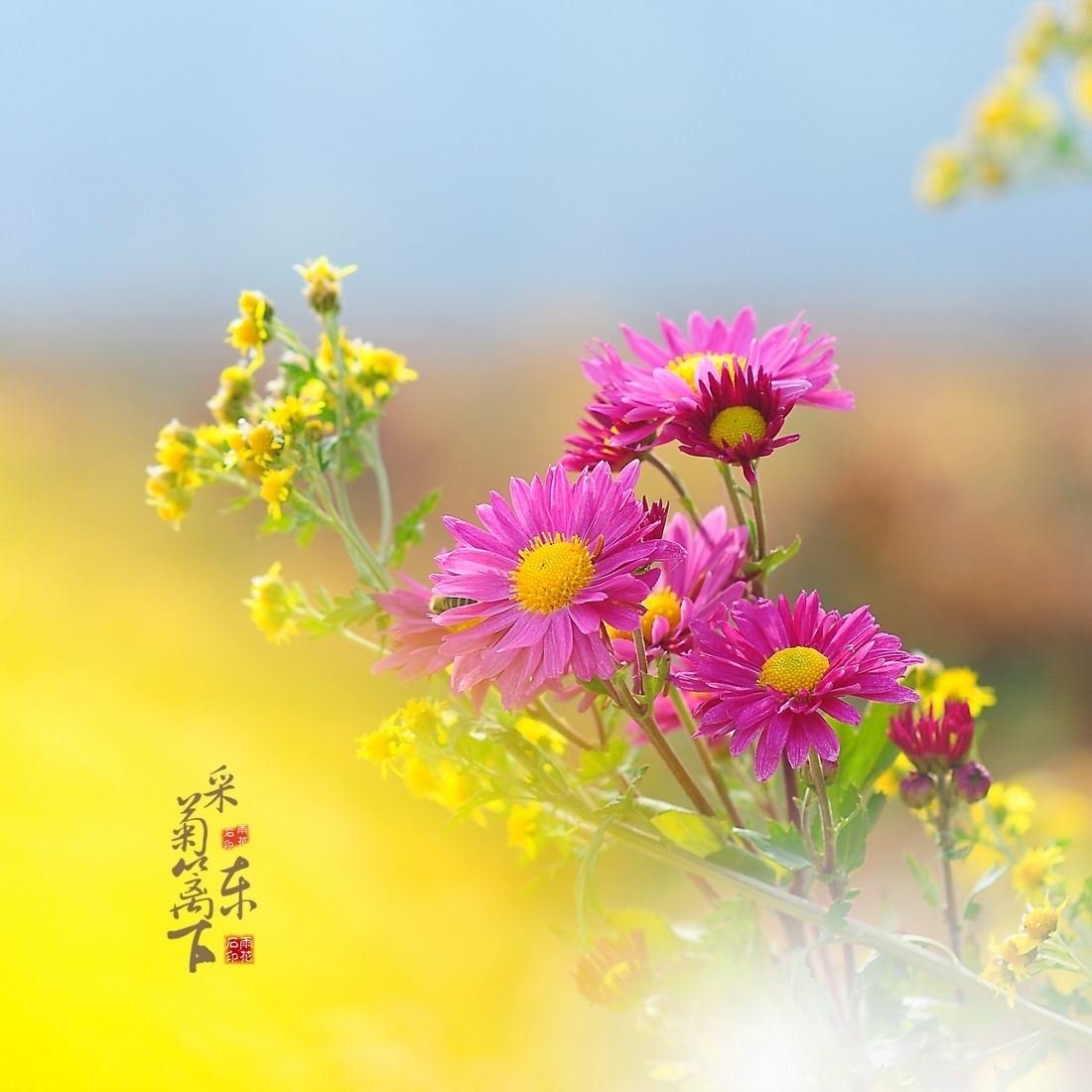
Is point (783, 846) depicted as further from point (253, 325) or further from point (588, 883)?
point (253, 325)

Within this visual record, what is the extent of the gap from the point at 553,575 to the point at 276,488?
16 centimetres

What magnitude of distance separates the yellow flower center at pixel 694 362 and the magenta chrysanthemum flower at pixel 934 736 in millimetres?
175

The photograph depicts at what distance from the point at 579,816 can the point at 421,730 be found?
8cm

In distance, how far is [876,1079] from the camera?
507mm

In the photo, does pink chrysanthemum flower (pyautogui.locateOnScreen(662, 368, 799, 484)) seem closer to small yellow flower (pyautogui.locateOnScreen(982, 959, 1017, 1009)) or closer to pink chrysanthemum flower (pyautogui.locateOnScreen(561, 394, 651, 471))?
pink chrysanthemum flower (pyautogui.locateOnScreen(561, 394, 651, 471))

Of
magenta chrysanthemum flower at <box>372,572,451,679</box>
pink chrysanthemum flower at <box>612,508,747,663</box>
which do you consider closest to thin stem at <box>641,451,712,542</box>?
pink chrysanthemum flower at <box>612,508,747,663</box>

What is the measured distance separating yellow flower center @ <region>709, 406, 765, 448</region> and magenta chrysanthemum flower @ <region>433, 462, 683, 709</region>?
4 cm

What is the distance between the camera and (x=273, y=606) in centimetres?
54

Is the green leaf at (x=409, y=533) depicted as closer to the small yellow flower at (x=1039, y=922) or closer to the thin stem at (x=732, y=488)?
the thin stem at (x=732, y=488)

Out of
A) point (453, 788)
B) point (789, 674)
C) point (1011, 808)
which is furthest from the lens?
point (1011, 808)

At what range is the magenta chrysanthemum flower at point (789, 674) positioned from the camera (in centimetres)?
38

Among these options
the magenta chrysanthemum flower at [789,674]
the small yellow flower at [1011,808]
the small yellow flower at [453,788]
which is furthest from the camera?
the small yellow flower at [1011,808]

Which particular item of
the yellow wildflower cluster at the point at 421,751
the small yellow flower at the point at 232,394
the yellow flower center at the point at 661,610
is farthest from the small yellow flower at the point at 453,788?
the small yellow flower at the point at 232,394

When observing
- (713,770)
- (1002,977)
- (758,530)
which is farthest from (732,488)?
(1002,977)
